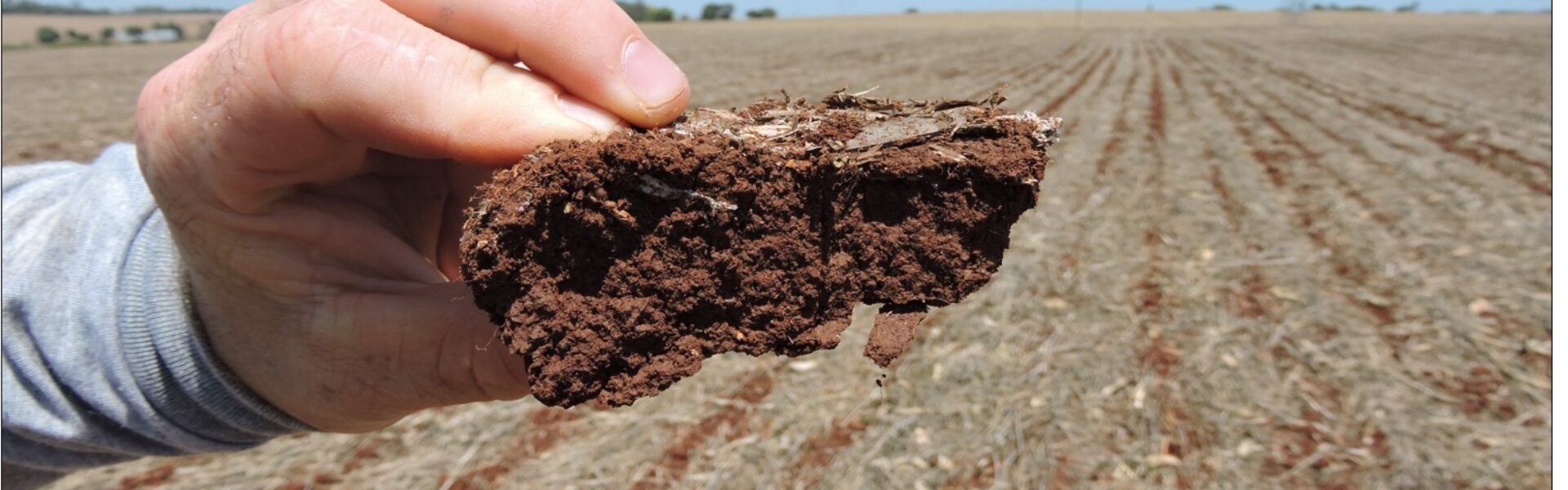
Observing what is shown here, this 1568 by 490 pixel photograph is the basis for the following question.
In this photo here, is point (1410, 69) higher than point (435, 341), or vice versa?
point (1410, 69)

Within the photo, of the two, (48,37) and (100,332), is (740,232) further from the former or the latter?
(48,37)

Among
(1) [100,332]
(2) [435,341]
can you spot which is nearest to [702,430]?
(2) [435,341]

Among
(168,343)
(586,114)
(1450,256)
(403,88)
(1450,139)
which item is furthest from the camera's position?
(1450,139)

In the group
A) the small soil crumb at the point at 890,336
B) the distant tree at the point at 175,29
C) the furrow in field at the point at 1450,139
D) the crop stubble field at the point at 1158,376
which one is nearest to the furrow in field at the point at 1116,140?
the crop stubble field at the point at 1158,376

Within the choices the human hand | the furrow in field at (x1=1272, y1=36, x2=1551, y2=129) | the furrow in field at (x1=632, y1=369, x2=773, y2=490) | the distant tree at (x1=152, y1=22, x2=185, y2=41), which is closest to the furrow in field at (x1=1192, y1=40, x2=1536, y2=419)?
the furrow in field at (x1=632, y1=369, x2=773, y2=490)

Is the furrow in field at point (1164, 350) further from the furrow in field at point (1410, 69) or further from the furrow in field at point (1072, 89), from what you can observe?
the furrow in field at point (1410, 69)

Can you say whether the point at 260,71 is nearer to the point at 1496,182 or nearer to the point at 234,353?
the point at 234,353

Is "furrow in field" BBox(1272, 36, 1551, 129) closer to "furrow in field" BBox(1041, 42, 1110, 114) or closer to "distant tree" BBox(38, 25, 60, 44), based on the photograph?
"furrow in field" BBox(1041, 42, 1110, 114)
